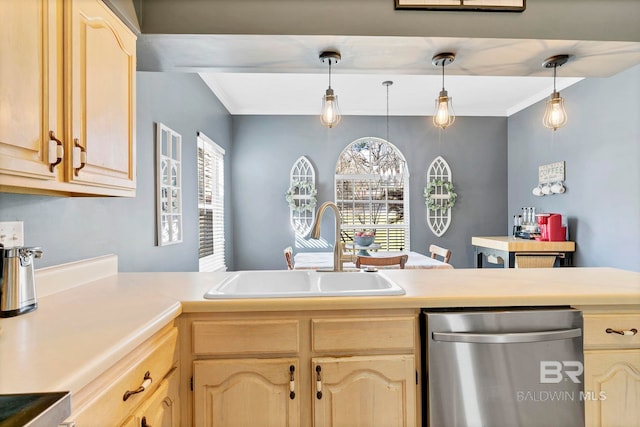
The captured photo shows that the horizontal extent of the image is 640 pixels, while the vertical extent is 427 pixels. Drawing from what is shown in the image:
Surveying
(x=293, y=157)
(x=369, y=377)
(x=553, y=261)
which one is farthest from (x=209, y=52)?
(x=553, y=261)

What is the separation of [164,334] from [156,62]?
58.9 inches

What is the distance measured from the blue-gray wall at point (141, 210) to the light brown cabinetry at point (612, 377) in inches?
84.5

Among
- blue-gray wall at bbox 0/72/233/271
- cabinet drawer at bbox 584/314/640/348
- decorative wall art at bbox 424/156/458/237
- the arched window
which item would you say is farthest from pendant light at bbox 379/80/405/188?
cabinet drawer at bbox 584/314/640/348

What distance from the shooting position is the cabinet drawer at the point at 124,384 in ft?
2.32

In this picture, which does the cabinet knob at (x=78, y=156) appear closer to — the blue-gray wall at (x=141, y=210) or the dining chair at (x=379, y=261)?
the blue-gray wall at (x=141, y=210)

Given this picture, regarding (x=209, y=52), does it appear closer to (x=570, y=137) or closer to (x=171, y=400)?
(x=171, y=400)

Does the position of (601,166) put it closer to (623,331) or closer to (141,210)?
(623,331)

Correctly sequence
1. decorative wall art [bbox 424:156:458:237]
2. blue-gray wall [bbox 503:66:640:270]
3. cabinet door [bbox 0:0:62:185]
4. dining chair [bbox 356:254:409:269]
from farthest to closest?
1. decorative wall art [bbox 424:156:458:237]
2. blue-gray wall [bbox 503:66:640:270]
3. dining chair [bbox 356:254:409:269]
4. cabinet door [bbox 0:0:62:185]

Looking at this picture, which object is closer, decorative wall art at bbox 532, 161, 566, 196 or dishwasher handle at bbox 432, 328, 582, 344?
dishwasher handle at bbox 432, 328, 582, 344

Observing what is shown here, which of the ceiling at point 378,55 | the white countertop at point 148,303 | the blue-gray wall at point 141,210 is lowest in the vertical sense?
the white countertop at point 148,303

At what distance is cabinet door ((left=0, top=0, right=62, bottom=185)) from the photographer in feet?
2.66

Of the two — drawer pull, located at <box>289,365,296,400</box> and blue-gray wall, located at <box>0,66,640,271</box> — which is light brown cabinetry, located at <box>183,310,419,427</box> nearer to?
drawer pull, located at <box>289,365,296,400</box>

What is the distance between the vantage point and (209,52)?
5.60 ft

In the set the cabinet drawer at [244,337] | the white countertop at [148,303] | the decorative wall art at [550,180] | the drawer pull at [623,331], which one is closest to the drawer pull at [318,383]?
the cabinet drawer at [244,337]
